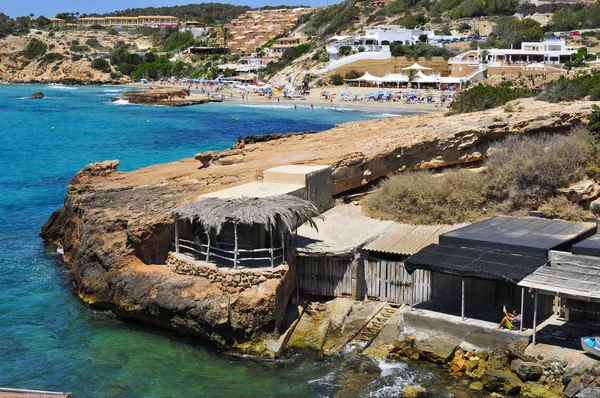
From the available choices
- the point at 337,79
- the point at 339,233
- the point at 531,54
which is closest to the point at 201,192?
the point at 339,233

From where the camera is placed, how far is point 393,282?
56.6 feet

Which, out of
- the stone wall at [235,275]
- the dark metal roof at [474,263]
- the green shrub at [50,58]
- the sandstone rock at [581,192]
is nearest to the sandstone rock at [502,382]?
the dark metal roof at [474,263]

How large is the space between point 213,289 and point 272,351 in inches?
74.4

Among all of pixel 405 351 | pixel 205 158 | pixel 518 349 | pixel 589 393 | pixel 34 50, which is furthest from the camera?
pixel 34 50

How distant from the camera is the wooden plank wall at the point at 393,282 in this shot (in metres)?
17.0

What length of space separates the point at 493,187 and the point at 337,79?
211 feet

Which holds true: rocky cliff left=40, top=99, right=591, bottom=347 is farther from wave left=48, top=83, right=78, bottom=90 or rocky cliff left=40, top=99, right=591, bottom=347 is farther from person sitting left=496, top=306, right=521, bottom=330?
wave left=48, top=83, right=78, bottom=90

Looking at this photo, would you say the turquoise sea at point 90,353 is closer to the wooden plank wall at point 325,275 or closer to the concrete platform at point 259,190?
the wooden plank wall at point 325,275

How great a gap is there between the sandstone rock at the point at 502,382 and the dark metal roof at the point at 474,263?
1776mm

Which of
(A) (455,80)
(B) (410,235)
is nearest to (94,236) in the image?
(B) (410,235)

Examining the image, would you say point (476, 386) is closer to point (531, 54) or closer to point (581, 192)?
point (581, 192)

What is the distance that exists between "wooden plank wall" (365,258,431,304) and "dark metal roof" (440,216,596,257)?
107cm

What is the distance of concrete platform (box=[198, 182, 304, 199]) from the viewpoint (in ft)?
58.0

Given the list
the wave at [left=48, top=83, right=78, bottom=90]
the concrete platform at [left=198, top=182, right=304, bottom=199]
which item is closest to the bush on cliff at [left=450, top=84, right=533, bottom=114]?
the concrete platform at [left=198, top=182, right=304, bottom=199]
